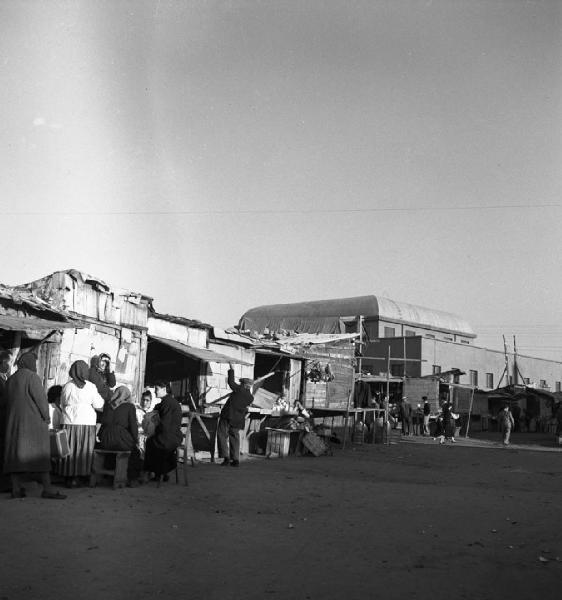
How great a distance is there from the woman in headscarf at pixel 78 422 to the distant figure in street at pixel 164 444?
1.02 metres

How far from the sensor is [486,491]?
10.6m

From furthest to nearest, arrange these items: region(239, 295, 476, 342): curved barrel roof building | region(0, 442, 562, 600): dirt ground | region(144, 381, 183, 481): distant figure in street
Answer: region(239, 295, 476, 342): curved barrel roof building
region(144, 381, 183, 481): distant figure in street
region(0, 442, 562, 600): dirt ground

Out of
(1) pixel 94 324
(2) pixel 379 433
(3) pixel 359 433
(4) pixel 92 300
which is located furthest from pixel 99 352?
(2) pixel 379 433

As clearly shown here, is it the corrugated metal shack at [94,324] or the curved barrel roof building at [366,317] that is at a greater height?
the curved barrel roof building at [366,317]

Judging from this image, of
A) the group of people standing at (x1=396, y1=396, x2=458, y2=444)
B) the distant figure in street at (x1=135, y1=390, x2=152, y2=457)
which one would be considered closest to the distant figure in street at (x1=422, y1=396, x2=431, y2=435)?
the group of people standing at (x1=396, y1=396, x2=458, y2=444)

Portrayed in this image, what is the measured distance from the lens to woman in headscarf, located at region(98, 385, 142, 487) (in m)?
9.79

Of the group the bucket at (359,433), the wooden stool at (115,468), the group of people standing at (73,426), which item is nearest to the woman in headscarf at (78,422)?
the group of people standing at (73,426)

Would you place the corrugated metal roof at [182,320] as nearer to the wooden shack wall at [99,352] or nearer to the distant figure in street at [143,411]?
the wooden shack wall at [99,352]

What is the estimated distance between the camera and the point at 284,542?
6277 millimetres

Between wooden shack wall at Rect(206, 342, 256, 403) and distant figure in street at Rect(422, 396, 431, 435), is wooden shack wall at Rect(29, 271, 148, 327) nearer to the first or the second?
wooden shack wall at Rect(206, 342, 256, 403)

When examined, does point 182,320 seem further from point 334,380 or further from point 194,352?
point 334,380

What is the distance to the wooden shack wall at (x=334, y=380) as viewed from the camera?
22.5 m

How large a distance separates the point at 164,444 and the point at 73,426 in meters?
1.44

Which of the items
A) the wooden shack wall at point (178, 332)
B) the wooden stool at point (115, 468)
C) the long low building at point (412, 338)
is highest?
the long low building at point (412, 338)
